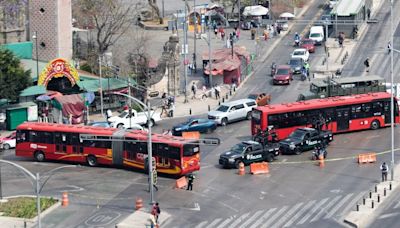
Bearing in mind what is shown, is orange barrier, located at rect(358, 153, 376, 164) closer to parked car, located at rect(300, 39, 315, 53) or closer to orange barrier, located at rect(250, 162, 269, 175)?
A: orange barrier, located at rect(250, 162, 269, 175)

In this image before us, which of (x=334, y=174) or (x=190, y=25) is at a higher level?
(x=190, y=25)

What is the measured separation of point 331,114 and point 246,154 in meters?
11.4

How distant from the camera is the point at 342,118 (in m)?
82.7

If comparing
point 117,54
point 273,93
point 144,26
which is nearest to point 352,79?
point 273,93

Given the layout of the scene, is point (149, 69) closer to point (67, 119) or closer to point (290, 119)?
point (67, 119)

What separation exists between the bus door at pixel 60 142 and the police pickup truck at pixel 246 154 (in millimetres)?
11136

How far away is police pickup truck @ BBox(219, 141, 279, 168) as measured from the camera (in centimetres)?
7310

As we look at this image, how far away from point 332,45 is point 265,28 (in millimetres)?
12052

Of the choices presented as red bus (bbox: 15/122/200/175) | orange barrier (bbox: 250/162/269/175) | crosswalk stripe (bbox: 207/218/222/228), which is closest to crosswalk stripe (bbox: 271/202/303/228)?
crosswalk stripe (bbox: 207/218/222/228)

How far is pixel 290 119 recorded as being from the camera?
80.2 m

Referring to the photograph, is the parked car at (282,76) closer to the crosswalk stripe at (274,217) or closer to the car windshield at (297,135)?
the car windshield at (297,135)

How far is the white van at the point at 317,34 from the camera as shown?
388 feet

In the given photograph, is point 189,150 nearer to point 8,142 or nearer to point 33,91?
point 8,142

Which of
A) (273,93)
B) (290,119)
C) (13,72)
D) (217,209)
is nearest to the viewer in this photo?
(217,209)
